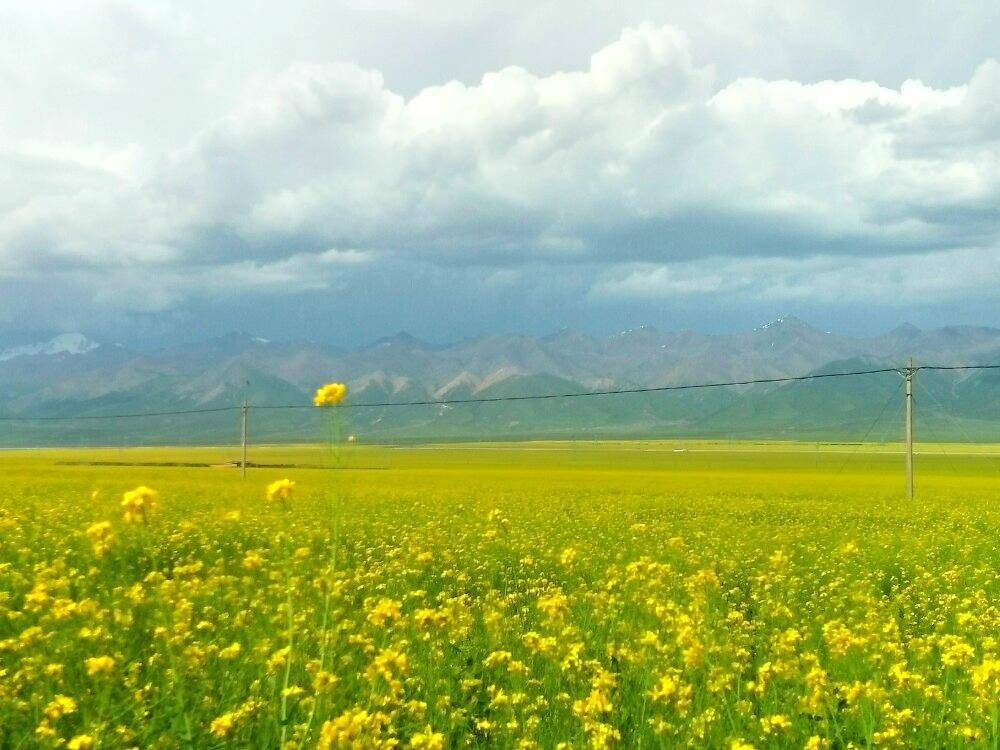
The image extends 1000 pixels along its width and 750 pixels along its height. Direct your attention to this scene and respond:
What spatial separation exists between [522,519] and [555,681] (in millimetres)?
18598

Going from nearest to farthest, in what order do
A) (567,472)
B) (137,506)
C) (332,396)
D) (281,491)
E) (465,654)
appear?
(137,506) < (332,396) < (281,491) < (465,654) < (567,472)

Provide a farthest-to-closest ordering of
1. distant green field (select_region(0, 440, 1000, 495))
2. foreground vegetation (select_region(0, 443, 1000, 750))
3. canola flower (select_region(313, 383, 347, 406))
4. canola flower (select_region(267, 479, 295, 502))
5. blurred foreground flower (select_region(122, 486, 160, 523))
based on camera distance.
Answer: distant green field (select_region(0, 440, 1000, 495)) → foreground vegetation (select_region(0, 443, 1000, 750)) → canola flower (select_region(267, 479, 295, 502)) → canola flower (select_region(313, 383, 347, 406)) → blurred foreground flower (select_region(122, 486, 160, 523))

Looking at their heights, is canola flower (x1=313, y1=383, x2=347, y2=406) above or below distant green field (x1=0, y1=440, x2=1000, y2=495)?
above

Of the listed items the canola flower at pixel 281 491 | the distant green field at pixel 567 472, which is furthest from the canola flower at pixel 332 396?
the canola flower at pixel 281 491

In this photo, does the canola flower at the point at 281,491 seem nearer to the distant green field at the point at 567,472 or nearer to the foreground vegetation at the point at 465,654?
the foreground vegetation at the point at 465,654

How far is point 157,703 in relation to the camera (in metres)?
5.47

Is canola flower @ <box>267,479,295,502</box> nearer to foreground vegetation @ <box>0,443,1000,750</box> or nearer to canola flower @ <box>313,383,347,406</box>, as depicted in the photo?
foreground vegetation @ <box>0,443,1000,750</box>

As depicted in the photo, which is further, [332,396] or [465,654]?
[465,654]

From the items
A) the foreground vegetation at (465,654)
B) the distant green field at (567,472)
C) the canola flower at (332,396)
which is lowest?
the distant green field at (567,472)

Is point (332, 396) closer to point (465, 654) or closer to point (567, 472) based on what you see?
point (465, 654)

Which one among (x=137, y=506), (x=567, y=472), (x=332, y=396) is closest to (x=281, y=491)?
(x=332, y=396)

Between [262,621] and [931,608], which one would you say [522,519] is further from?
[262,621]

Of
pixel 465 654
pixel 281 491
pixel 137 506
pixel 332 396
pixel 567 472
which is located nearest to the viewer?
pixel 137 506

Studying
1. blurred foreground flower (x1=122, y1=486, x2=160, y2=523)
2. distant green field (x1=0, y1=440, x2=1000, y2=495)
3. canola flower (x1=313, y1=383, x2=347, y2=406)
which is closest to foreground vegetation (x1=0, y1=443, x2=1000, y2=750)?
blurred foreground flower (x1=122, y1=486, x2=160, y2=523)
